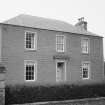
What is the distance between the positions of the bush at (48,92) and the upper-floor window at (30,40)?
719 centimetres

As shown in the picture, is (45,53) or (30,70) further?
(45,53)

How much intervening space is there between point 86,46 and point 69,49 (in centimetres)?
278

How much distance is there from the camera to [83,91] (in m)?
11.9

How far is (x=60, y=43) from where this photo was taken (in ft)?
62.1

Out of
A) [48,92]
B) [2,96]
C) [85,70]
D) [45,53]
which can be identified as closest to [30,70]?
[45,53]

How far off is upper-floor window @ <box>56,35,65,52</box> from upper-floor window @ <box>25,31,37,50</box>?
2.78 metres

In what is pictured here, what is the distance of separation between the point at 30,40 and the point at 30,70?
3.14 metres

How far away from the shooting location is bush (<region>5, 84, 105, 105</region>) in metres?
9.59

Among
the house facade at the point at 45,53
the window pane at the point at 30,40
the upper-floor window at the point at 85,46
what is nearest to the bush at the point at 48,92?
the house facade at the point at 45,53

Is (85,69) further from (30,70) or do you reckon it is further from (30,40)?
(30,40)

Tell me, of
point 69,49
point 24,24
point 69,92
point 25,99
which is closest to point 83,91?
point 69,92

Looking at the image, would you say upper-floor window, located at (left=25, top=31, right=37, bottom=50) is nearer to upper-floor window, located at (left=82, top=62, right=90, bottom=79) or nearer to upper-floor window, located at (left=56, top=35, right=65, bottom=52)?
upper-floor window, located at (left=56, top=35, right=65, bottom=52)

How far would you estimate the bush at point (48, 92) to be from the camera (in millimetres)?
9586

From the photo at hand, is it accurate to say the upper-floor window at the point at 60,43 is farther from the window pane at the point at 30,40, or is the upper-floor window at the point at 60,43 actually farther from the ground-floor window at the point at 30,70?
the ground-floor window at the point at 30,70
